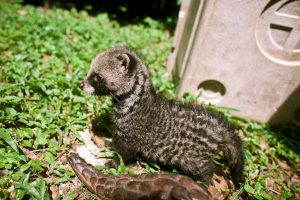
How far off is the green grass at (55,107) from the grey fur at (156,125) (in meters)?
0.43

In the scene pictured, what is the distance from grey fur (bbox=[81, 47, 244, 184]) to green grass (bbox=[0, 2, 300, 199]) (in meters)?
0.43

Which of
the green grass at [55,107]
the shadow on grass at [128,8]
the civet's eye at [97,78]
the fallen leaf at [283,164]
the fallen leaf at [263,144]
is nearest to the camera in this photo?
→ the green grass at [55,107]

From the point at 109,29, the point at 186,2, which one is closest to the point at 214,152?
the point at 186,2

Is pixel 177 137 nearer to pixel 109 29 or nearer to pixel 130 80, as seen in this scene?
pixel 130 80

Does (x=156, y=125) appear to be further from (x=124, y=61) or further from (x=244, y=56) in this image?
(x=244, y=56)

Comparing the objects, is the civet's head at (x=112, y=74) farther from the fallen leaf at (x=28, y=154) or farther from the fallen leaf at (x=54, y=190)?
the fallen leaf at (x=54, y=190)

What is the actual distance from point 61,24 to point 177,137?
4416 millimetres

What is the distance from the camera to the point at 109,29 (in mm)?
7070

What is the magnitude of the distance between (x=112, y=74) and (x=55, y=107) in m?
1.23

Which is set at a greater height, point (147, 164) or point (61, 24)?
point (61, 24)

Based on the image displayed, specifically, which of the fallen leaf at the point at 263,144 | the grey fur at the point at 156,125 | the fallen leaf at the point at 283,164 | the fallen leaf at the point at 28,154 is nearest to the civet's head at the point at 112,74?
the grey fur at the point at 156,125

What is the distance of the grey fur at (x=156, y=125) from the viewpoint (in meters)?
3.53

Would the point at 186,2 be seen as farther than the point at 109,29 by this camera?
No

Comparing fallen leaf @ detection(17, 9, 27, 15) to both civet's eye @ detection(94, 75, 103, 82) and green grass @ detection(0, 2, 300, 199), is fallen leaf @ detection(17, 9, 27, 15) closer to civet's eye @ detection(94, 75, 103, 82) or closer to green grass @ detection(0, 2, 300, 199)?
green grass @ detection(0, 2, 300, 199)
